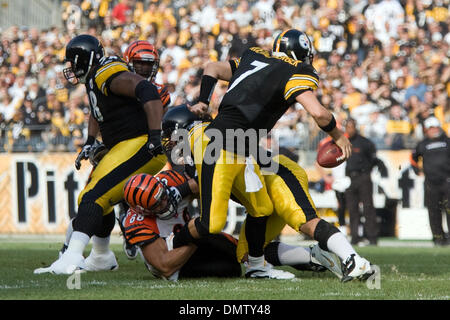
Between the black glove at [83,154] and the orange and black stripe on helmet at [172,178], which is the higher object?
the black glove at [83,154]

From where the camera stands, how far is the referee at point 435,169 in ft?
37.0

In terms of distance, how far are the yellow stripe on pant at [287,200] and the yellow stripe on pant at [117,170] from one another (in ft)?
3.27

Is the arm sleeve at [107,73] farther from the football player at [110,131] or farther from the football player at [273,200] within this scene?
the football player at [273,200]

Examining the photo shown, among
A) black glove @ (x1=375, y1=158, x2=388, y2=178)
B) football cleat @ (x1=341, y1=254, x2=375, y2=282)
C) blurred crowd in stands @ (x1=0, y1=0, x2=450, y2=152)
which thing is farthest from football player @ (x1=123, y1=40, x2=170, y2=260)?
black glove @ (x1=375, y1=158, x2=388, y2=178)

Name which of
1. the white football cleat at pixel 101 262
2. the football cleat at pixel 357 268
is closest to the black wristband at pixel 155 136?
the white football cleat at pixel 101 262

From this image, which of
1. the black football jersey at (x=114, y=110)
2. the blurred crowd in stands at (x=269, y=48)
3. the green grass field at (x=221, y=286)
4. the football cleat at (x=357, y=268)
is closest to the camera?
the green grass field at (x=221, y=286)

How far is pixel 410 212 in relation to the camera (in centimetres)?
1234

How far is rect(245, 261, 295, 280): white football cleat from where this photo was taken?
18.9 feet

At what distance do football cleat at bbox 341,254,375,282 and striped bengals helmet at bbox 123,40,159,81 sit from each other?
2.81 meters

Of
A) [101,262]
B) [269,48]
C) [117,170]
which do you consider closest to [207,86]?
[117,170]

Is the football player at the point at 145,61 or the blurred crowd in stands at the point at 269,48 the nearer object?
the football player at the point at 145,61

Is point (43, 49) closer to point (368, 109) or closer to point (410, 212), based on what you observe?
point (368, 109)
